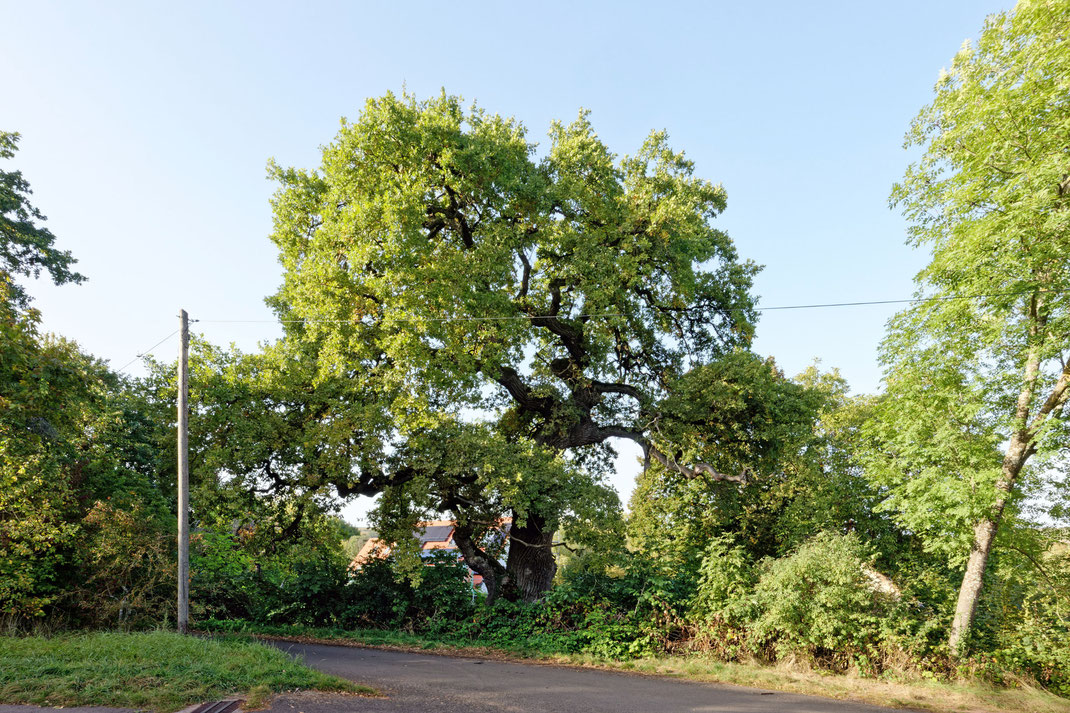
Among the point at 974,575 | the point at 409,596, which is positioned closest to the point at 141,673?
the point at 409,596

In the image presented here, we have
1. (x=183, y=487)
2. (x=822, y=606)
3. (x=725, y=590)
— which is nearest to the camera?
(x=822, y=606)

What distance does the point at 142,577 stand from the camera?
1292cm

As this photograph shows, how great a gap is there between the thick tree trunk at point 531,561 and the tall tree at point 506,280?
5 cm

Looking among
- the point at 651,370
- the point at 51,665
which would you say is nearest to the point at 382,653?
the point at 51,665

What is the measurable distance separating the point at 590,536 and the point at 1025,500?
8370 mm

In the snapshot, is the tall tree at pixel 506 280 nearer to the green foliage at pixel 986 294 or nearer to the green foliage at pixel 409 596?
the green foliage at pixel 409 596

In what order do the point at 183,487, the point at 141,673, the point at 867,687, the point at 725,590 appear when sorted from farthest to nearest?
the point at 183,487, the point at 725,590, the point at 867,687, the point at 141,673

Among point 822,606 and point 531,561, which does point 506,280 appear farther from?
point 822,606

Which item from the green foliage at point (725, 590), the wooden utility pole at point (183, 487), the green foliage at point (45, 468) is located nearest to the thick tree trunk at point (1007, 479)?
the green foliage at point (725, 590)

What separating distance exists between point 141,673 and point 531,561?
9218 millimetres

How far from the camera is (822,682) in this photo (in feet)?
31.0

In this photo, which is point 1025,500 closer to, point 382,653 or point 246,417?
point 382,653

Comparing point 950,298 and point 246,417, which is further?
point 246,417

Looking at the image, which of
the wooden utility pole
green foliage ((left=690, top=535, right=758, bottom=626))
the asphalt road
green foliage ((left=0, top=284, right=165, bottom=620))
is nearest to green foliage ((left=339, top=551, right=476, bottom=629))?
the asphalt road
